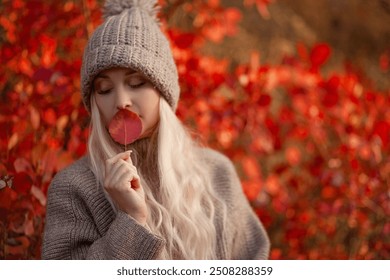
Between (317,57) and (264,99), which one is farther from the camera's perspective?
(317,57)

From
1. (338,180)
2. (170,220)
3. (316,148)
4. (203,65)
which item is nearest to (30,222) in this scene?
(170,220)

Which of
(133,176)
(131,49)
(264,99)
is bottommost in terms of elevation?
(264,99)

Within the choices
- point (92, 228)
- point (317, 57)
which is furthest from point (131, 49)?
point (317, 57)

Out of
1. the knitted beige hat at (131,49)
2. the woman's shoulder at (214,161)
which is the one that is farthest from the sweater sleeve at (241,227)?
the knitted beige hat at (131,49)

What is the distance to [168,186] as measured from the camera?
5.27 feet

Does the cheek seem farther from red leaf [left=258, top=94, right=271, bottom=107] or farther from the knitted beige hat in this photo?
red leaf [left=258, top=94, right=271, bottom=107]

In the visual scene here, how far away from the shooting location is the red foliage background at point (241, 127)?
2082 mm

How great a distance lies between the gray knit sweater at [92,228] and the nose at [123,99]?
0.84 feet

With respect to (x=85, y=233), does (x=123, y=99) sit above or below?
above

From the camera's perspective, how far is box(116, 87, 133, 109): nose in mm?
1480

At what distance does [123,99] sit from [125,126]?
75mm

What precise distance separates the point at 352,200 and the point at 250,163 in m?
0.82

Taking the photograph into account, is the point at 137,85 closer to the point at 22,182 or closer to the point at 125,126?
the point at 125,126

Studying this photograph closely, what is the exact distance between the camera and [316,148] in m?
3.04
